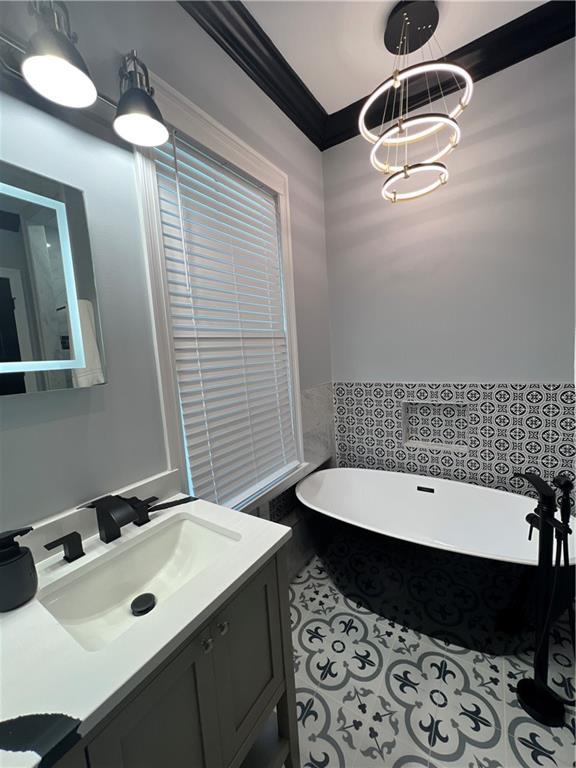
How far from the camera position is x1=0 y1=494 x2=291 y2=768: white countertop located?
503mm

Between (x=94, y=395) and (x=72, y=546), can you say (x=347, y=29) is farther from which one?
(x=72, y=546)

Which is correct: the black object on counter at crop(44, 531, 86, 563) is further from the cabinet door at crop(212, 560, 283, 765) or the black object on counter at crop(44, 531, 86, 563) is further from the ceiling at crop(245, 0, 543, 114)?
the ceiling at crop(245, 0, 543, 114)

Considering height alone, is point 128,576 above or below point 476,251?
below

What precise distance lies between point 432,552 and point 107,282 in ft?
5.82

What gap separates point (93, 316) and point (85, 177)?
0.47 meters

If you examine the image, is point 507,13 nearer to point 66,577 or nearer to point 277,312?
point 277,312

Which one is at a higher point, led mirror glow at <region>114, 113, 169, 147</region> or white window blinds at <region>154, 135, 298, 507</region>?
led mirror glow at <region>114, 113, 169, 147</region>

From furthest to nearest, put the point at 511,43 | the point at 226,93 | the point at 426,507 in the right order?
the point at 426,507 < the point at 511,43 < the point at 226,93

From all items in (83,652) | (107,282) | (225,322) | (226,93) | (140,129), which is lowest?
(83,652)

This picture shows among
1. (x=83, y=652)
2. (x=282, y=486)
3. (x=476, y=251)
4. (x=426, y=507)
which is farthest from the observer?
(x=426, y=507)

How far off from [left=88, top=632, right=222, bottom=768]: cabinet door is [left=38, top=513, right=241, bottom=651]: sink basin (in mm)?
170

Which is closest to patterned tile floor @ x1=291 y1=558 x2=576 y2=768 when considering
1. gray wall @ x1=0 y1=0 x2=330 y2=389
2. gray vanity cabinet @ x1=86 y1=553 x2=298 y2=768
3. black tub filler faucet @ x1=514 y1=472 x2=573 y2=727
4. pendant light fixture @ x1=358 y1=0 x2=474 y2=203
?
black tub filler faucet @ x1=514 y1=472 x2=573 y2=727

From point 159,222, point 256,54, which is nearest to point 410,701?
point 159,222

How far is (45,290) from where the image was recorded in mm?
902
